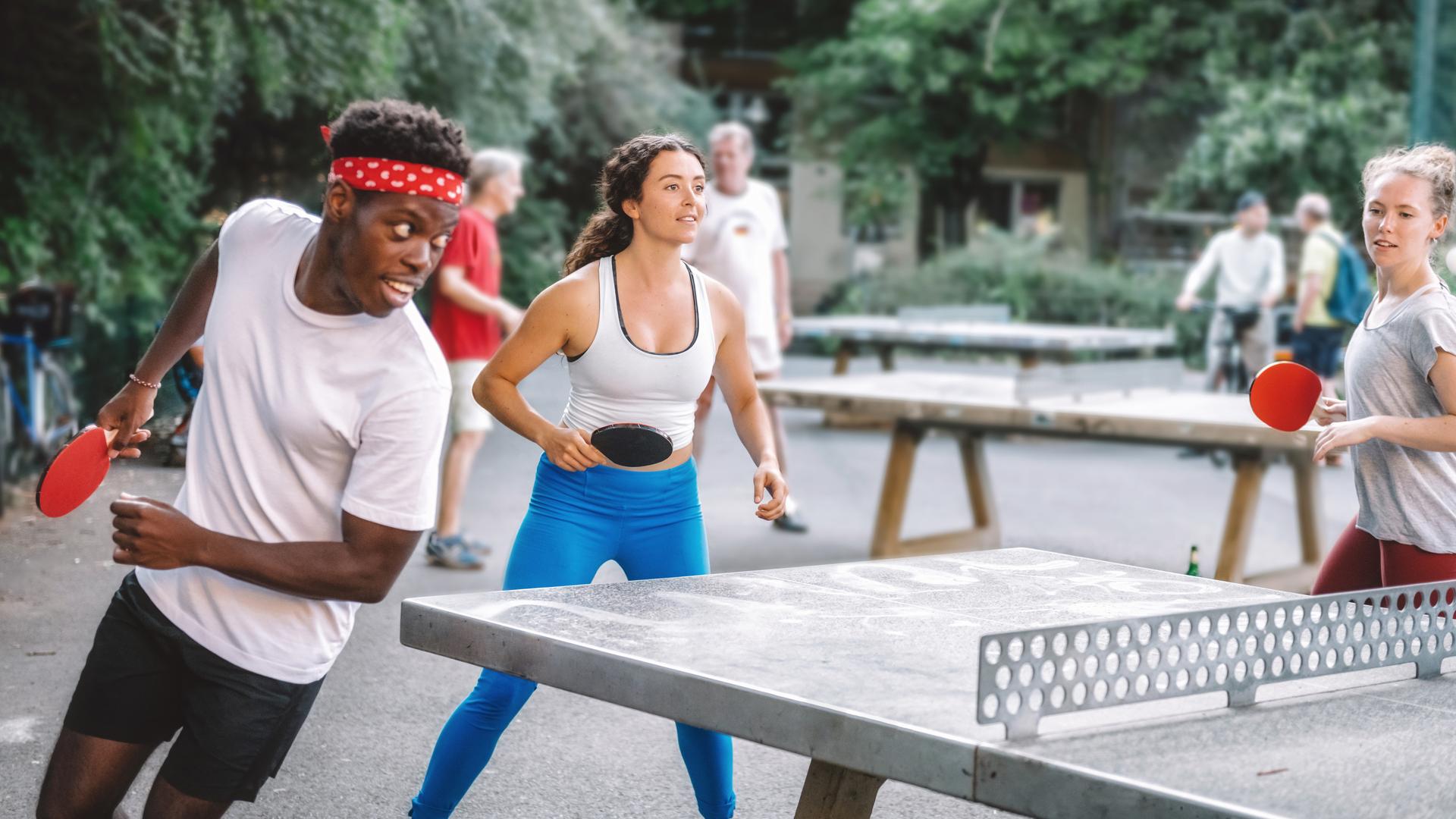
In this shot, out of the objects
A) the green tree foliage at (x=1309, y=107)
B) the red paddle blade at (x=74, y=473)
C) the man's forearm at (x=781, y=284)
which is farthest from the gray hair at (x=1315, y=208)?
the red paddle blade at (x=74, y=473)

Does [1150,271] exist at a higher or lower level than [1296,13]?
lower

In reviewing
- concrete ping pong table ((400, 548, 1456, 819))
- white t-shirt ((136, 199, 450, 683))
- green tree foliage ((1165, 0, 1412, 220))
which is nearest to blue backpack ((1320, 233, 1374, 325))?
concrete ping pong table ((400, 548, 1456, 819))

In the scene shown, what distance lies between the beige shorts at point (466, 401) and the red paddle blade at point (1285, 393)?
4.51m

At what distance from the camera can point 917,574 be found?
347 centimetres

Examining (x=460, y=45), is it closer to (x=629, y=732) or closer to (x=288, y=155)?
(x=288, y=155)

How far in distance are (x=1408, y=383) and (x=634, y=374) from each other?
192 centimetres

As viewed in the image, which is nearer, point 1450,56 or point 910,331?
point 1450,56

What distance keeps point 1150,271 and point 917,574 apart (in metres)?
24.8

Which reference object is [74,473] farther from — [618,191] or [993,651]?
[993,651]

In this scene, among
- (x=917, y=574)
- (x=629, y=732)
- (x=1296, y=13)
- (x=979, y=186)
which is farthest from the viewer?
(x=979, y=186)

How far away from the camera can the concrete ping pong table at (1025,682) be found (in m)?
2.12

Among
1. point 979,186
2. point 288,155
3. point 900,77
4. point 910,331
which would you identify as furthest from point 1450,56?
point 979,186

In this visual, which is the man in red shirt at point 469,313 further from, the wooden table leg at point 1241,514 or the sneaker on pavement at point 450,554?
the wooden table leg at point 1241,514

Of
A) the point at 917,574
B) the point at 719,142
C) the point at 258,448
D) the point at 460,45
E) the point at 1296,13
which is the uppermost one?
the point at 1296,13
